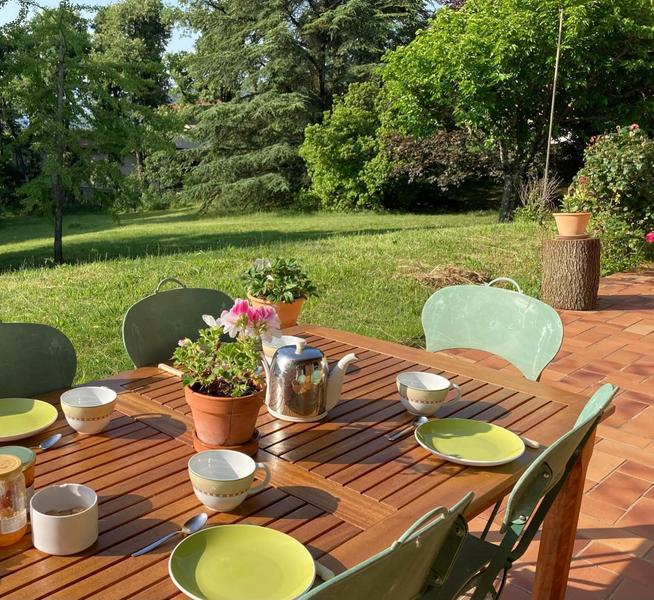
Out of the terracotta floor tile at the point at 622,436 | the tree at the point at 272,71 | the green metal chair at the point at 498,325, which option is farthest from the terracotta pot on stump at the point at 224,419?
the tree at the point at 272,71

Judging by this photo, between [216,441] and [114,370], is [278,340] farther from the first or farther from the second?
[114,370]

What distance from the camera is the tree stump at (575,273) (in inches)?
217

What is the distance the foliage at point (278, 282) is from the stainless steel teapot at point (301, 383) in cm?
84

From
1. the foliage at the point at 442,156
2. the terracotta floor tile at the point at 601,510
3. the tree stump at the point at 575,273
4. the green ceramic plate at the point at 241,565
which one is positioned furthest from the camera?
the foliage at the point at 442,156

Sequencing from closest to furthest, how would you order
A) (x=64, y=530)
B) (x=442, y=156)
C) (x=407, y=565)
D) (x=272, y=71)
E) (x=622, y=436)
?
(x=407, y=565) < (x=64, y=530) < (x=622, y=436) < (x=442, y=156) < (x=272, y=71)

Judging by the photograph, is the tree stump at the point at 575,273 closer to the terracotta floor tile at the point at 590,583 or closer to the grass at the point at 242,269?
the grass at the point at 242,269

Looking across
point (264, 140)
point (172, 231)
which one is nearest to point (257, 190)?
point (264, 140)

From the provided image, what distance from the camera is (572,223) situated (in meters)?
5.64

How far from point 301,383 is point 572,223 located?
4755 millimetres

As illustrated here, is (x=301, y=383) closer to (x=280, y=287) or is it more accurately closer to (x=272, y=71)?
(x=280, y=287)

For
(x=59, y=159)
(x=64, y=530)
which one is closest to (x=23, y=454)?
(x=64, y=530)

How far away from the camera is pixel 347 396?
178 centimetres

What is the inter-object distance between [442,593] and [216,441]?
0.58 metres

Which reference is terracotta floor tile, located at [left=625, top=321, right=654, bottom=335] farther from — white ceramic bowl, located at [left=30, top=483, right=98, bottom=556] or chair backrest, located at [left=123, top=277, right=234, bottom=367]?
white ceramic bowl, located at [left=30, top=483, right=98, bottom=556]
